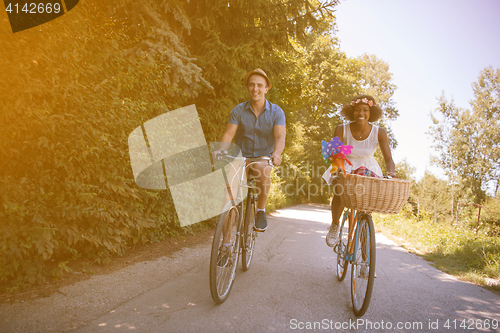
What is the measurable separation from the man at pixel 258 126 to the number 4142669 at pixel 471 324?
6.94 ft

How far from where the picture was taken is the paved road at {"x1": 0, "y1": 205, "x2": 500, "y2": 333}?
2682mm

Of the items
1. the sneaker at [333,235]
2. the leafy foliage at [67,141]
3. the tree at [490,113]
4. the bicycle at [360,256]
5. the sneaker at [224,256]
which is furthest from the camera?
the tree at [490,113]

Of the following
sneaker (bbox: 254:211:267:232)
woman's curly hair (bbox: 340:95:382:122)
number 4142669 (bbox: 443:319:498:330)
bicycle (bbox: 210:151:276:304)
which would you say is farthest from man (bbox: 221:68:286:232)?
number 4142669 (bbox: 443:319:498:330)

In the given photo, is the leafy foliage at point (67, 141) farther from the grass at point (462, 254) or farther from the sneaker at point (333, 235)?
the grass at point (462, 254)

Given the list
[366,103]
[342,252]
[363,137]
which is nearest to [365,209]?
[342,252]

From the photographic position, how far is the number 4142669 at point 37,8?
9.49 feet

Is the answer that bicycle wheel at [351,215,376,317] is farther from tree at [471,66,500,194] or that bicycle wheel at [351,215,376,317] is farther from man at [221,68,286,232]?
tree at [471,66,500,194]

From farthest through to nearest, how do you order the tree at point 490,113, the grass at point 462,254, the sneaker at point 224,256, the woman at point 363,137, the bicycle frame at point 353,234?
the tree at point 490,113
the grass at point 462,254
the woman at point 363,137
the bicycle frame at point 353,234
the sneaker at point 224,256

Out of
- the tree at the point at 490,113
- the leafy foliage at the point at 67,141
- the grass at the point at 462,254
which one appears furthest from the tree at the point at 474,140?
the leafy foliage at the point at 67,141

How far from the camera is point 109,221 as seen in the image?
354cm

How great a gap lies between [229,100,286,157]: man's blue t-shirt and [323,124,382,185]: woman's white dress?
0.84 meters

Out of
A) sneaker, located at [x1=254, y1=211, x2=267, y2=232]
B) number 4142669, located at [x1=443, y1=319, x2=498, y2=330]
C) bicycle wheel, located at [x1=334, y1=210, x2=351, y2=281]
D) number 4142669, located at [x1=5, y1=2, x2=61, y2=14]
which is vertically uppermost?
number 4142669, located at [x1=5, y1=2, x2=61, y2=14]

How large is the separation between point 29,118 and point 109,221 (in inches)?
52.2

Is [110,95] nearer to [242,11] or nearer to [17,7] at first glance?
[17,7]
